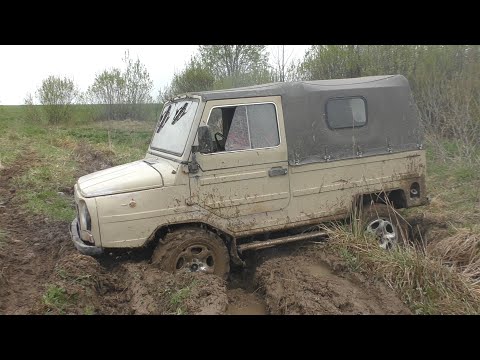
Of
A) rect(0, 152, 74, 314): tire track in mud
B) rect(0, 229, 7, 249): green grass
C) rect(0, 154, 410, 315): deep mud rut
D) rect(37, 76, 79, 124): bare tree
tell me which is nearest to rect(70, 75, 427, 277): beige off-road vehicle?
rect(0, 154, 410, 315): deep mud rut

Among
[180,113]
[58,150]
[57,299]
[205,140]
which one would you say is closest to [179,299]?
[57,299]

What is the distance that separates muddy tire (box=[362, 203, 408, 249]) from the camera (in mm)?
6094

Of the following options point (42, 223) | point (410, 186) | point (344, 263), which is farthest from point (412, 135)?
point (42, 223)

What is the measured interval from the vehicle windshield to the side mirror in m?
0.24

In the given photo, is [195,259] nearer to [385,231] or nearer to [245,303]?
[245,303]

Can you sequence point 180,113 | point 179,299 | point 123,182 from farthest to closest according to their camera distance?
point 180,113, point 123,182, point 179,299

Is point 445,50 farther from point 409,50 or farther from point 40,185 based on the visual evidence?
point 40,185

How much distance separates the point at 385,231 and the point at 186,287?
10.3 ft

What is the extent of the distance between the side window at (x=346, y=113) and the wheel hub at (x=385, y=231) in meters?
1.40

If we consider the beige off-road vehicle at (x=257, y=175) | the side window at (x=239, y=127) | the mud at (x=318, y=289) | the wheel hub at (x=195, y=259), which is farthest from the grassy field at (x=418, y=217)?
the side window at (x=239, y=127)

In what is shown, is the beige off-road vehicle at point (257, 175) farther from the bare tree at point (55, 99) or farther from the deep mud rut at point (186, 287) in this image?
the bare tree at point (55, 99)

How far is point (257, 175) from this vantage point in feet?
17.7

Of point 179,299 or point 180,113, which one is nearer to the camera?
point 179,299

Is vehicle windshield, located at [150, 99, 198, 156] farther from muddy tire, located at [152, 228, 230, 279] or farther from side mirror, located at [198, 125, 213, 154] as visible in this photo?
muddy tire, located at [152, 228, 230, 279]
